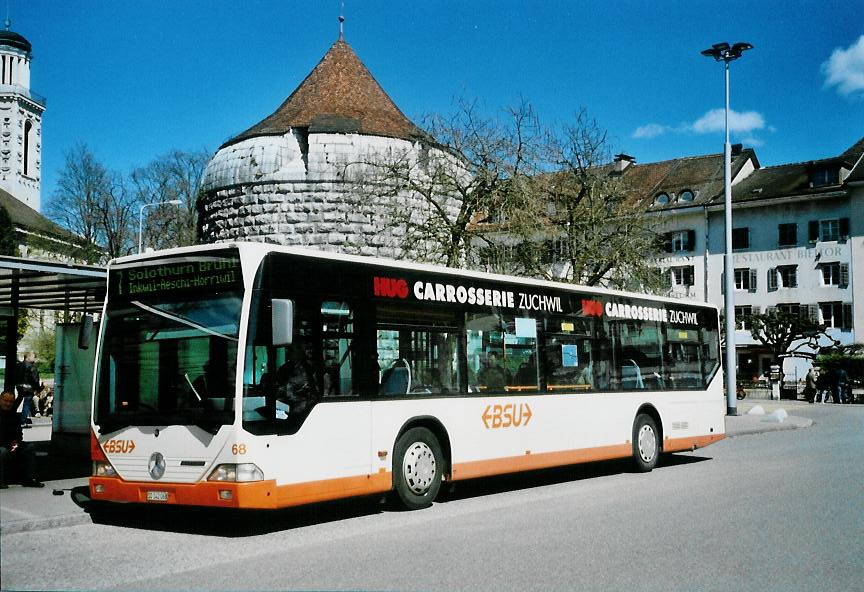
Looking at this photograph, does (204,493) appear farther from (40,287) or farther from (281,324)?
(40,287)

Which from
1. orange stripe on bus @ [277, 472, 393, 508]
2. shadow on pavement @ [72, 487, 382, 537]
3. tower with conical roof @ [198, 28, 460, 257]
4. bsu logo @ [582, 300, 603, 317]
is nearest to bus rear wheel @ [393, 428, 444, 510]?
orange stripe on bus @ [277, 472, 393, 508]

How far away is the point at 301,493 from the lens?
9.94 metres

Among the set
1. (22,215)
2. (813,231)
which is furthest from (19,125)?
(813,231)

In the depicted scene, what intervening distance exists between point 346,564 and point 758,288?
59244mm

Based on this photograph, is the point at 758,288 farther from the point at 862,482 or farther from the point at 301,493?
the point at 301,493

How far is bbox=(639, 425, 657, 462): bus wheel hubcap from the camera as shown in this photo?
16109mm

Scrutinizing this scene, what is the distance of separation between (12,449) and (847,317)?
5568 cm

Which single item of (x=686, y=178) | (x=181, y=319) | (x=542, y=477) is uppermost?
(x=686, y=178)

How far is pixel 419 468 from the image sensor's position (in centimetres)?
1162

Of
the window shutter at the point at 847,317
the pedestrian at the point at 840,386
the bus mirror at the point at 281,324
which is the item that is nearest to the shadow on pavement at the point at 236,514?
the bus mirror at the point at 281,324

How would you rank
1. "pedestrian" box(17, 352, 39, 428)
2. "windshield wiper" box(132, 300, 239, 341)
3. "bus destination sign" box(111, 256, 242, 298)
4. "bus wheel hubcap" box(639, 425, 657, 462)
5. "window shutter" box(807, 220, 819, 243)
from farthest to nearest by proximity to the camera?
"window shutter" box(807, 220, 819, 243) → "pedestrian" box(17, 352, 39, 428) → "bus wheel hubcap" box(639, 425, 657, 462) → "bus destination sign" box(111, 256, 242, 298) → "windshield wiper" box(132, 300, 239, 341)

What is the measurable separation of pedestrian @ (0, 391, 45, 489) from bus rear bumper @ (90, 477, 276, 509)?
116 inches

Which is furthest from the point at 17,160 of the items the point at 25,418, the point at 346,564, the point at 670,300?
the point at 346,564

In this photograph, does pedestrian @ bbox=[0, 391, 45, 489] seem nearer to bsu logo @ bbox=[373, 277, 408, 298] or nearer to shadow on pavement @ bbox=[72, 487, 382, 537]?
shadow on pavement @ bbox=[72, 487, 382, 537]
